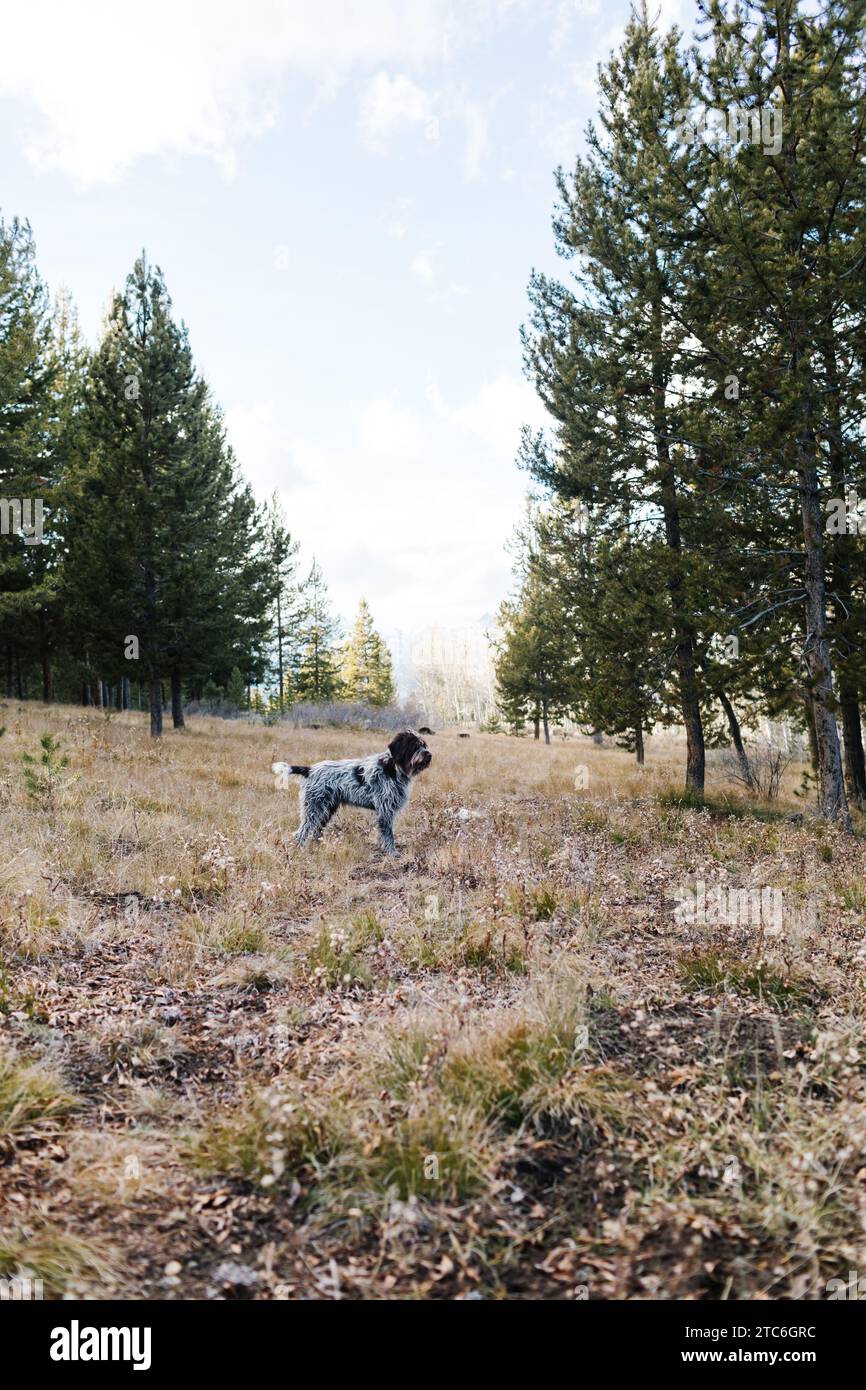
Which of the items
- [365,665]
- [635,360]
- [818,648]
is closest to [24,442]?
[635,360]

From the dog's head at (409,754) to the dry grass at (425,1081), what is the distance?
68.6 inches

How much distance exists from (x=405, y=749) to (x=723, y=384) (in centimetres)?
828

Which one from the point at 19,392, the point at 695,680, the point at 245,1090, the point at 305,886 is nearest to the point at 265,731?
the point at 19,392

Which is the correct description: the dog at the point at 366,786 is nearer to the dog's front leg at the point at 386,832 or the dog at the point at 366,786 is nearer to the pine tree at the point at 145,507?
the dog's front leg at the point at 386,832

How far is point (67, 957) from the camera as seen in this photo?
16.8 ft

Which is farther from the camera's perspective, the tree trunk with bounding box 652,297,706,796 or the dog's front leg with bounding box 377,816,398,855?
the tree trunk with bounding box 652,297,706,796

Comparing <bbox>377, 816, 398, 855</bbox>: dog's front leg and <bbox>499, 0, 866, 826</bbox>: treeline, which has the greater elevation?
<bbox>499, 0, 866, 826</bbox>: treeline

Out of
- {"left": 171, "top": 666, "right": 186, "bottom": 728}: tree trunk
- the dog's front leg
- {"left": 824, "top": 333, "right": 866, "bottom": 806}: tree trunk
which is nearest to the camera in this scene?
the dog's front leg

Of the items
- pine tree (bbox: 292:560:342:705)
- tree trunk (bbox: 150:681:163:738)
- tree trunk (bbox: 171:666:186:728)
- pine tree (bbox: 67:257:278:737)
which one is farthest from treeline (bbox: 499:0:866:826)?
pine tree (bbox: 292:560:342:705)

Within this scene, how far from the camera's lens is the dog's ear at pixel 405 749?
8.71m

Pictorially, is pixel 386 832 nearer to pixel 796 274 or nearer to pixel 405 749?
pixel 405 749

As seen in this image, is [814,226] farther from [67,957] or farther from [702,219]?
[67,957]

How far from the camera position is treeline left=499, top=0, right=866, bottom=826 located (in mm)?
9539

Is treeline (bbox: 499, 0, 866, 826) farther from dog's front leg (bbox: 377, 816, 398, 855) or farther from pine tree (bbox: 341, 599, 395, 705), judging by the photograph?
pine tree (bbox: 341, 599, 395, 705)
